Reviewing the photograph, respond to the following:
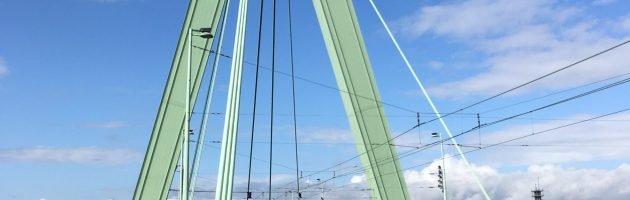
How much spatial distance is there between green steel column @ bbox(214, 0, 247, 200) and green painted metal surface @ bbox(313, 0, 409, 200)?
631 centimetres

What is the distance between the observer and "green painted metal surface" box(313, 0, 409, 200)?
2734 centimetres

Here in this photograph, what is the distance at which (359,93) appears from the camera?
2792 cm

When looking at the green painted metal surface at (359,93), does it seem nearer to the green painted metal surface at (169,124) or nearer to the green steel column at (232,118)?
the green painted metal surface at (169,124)

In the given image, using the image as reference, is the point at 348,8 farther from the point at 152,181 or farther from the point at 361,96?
the point at 152,181

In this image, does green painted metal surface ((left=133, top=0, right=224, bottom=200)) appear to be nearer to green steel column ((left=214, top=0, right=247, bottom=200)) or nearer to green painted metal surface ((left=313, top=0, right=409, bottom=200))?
green painted metal surface ((left=313, top=0, right=409, bottom=200))

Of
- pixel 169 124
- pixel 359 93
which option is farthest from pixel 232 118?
pixel 359 93

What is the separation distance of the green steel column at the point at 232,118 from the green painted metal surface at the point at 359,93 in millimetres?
6315

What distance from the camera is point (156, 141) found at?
89.0ft

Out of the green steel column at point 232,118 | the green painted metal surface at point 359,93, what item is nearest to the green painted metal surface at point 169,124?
the green painted metal surface at point 359,93

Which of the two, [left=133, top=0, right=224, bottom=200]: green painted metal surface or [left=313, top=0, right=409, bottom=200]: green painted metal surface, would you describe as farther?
[left=313, top=0, right=409, bottom=200]: green painted metal surface

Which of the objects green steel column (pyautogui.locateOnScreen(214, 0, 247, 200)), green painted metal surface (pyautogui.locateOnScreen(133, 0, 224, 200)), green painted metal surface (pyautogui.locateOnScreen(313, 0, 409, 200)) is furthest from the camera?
green painted metal surface (pyautogui.locateOnScreen(313, 0, 409, 200))

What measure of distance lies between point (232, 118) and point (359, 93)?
934cm

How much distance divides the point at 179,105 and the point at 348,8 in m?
6.80

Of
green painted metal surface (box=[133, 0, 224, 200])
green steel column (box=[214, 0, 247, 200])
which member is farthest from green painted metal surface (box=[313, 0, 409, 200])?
green steel column (box=[214, 0, 247, 200])
